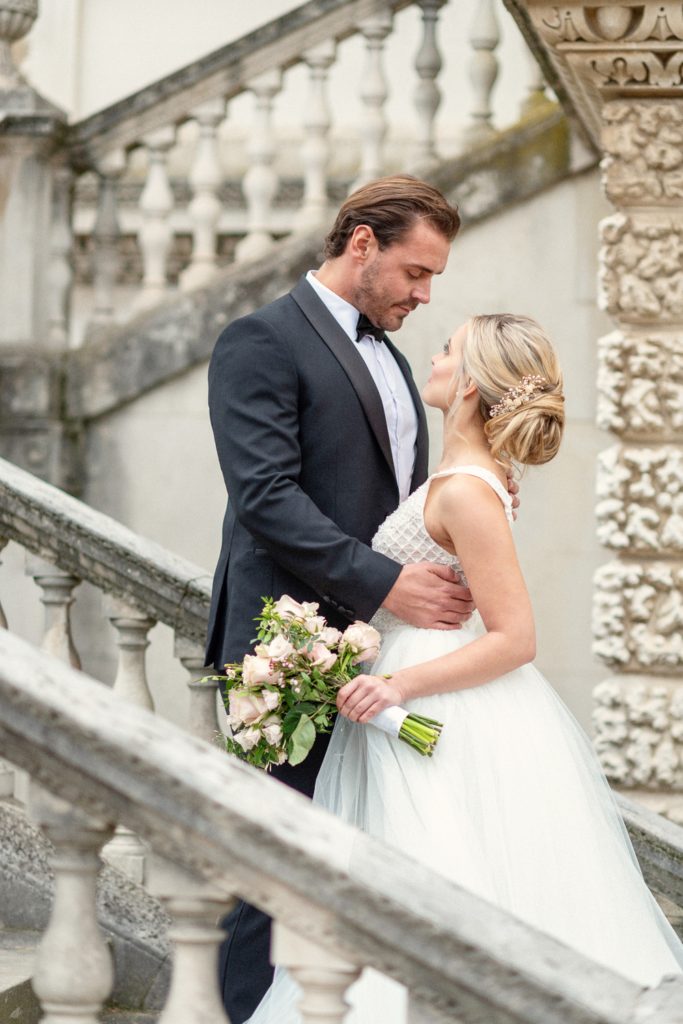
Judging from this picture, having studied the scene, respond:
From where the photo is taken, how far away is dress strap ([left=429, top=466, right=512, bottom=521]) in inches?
106

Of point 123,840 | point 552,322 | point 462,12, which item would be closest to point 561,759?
point 123,840

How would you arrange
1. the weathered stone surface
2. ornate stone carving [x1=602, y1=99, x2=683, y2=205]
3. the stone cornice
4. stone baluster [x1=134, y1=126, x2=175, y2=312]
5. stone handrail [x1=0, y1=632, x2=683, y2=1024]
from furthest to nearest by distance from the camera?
1. stone baluster [x1=134, y1=126, x2=175, y2=312]
2. ornate stone carving [x1=602, y1=99, x2=683, y2=205]
3. the stone cornice
4. the weathered stone surface
5. stone handrail [x1=0, y1=632, x2=683, y2=1024]

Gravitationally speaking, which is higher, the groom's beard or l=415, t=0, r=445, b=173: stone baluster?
l=415, t=0, r=445, b=173: stone baluster

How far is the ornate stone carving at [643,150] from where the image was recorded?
13.1 feet

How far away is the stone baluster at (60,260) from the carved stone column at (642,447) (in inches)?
89.1

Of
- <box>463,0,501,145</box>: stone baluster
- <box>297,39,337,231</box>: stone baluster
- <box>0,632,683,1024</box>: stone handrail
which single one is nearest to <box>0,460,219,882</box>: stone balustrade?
<box>0,632,683,1024</box>: stone handrail

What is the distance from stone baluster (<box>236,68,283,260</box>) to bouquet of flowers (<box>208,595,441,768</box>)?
3276 millimetres

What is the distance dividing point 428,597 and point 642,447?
1717 mm

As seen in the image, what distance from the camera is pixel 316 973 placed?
1661mm

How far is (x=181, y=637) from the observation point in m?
3.54

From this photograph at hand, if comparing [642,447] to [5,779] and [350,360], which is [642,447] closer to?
[350,360]

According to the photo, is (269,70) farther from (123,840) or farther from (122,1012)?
(122,1012)

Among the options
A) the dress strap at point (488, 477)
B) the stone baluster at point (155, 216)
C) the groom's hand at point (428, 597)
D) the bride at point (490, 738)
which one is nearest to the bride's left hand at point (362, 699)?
the bride at point (490, 738)

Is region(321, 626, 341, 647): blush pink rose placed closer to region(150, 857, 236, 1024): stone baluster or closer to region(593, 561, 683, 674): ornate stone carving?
region(150, 857, 236, 1024): stone baluster
